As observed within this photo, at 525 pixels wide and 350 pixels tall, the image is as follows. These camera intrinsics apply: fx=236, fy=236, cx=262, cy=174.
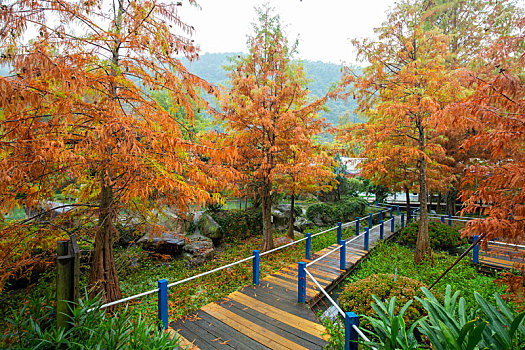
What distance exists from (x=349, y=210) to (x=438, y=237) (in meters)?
6.88

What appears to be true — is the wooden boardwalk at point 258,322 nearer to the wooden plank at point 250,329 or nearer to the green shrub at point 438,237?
the wooden plank at point 250,329

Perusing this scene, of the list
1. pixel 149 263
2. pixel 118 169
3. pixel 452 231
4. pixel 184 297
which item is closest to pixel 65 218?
pixel 118 169

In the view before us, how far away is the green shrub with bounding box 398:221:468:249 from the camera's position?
10.2 metres

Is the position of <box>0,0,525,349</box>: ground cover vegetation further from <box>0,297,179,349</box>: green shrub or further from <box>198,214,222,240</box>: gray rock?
<box>198,214,222,240</box>: gray rock

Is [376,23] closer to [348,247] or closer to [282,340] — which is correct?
[348,247]

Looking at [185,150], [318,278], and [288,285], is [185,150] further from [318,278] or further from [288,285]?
[318,278]

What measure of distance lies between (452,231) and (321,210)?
735 centimetres

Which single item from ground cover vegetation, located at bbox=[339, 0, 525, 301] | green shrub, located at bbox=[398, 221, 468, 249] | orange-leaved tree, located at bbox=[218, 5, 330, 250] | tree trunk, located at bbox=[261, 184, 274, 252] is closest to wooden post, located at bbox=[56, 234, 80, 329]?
ground cover vegetation, located at bbox=[339, 0, 525, 301]

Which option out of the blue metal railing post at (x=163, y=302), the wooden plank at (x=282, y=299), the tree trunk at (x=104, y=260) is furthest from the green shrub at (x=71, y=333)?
the wooden plank at (x=282, y=299)

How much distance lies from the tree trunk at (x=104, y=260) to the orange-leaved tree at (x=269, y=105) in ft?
14.1

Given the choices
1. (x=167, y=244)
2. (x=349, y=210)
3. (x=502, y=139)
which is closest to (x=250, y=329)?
(x=502, y=139)

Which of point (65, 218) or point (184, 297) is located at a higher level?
point (65, 218)

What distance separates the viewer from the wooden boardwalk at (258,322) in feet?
12.3

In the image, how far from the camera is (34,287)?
6.59 metres
